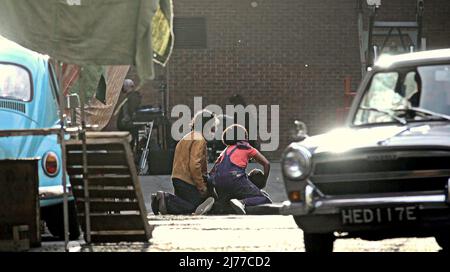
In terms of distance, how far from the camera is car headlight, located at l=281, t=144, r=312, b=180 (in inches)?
307

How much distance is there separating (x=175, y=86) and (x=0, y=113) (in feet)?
39.4

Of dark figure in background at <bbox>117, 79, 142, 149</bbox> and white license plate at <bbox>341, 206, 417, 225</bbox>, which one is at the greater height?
white license plate at <bbox>341, 206, 417, 225</bbox>

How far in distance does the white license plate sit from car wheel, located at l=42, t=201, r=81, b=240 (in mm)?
4365

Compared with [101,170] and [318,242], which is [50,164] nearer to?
[101,170]

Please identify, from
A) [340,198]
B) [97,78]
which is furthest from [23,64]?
[340,198]

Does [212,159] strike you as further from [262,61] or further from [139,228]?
[139,228]

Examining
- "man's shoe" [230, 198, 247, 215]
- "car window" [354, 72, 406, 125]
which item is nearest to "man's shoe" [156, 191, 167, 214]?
"man's shoe" [230, 198, 247, 215]

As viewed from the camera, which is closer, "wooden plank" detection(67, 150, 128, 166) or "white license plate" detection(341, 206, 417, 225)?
"white license plate" detection(341, 206, 417, 225)

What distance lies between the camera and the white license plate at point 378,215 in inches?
292

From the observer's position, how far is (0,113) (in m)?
10.9

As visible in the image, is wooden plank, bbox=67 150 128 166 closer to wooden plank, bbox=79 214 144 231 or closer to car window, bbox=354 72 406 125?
wooden plank, bbox=79 214 144 231

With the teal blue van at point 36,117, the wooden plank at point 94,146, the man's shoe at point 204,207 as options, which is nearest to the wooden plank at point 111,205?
the wooden plank at point 94,146

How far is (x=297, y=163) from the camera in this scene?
7883 millimetres

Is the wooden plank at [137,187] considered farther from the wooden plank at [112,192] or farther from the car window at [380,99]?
the car window at [380,99]
